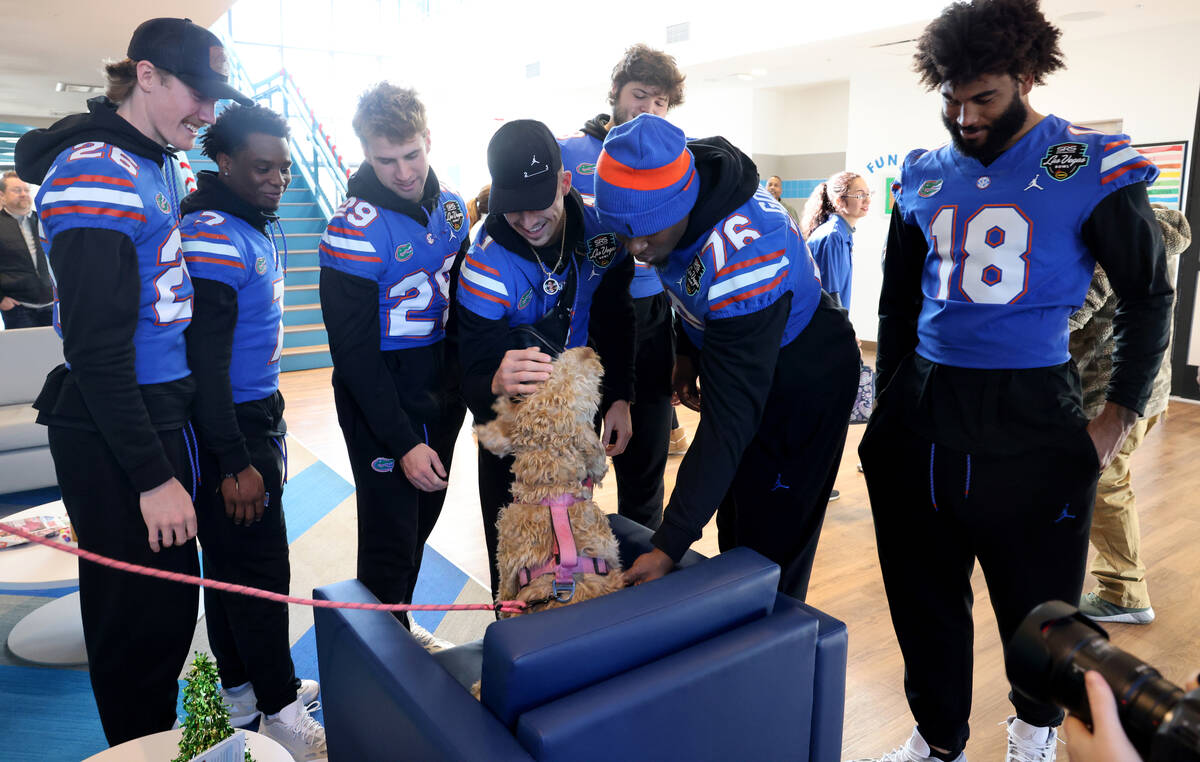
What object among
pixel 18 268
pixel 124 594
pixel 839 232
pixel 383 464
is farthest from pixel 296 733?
pixel 18 268

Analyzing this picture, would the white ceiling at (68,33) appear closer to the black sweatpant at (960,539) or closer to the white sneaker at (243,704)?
the white sneaker at (243,704)

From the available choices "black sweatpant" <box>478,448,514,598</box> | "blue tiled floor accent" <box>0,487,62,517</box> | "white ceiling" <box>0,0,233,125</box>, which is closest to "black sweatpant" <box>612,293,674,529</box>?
"black sweatpant" <box>478,448,514,598</box>

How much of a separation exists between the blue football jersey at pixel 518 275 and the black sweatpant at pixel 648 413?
417mm

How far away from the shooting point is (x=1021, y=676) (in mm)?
865

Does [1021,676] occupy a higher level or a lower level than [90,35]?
lower

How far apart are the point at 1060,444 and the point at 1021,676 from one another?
963mm

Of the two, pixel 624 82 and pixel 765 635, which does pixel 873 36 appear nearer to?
pixel 624 82

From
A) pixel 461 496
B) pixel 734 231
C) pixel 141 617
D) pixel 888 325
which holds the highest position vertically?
pixel 734 231

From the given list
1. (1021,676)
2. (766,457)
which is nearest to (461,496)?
(766,457)

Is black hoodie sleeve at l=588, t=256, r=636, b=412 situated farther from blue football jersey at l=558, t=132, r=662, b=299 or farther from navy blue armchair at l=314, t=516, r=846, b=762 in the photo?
navy blue armchair at l=314, t=516, r=846, b=762

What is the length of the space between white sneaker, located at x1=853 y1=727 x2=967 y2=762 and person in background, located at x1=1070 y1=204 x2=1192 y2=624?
1.32 m

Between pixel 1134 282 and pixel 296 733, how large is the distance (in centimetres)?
247

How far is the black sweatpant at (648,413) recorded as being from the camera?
246 cm

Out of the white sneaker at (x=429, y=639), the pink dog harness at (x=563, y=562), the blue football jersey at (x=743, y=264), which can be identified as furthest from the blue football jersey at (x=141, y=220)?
the white sneaker at (x=429, y=639)
